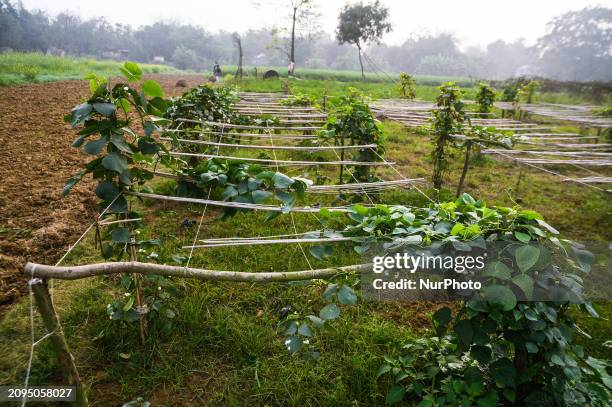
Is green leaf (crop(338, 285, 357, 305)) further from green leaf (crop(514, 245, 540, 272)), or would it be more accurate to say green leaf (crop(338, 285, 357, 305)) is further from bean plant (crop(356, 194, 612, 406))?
green leaf (crop(514, 245, 540, 272))

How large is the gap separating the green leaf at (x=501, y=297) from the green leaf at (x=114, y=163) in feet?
5.41

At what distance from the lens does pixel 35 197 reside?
3.73 m

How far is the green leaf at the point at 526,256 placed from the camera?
1.11 m

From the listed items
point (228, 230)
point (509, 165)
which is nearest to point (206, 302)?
point (228, 230)

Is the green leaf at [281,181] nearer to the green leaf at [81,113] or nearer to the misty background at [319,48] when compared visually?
the green leaf at [81,113]

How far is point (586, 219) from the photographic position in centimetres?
406

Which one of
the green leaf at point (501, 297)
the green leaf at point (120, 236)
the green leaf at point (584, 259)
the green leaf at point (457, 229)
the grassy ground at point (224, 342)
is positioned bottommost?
the grassy ground at point (224, 342)

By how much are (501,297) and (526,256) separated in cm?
17

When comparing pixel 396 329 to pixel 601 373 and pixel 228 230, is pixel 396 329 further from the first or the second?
pixel 228 230

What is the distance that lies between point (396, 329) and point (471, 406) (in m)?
0.83

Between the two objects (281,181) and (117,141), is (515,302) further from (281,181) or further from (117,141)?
(117,141)

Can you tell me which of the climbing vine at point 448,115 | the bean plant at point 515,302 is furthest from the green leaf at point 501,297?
the climbing vine at point 448,115

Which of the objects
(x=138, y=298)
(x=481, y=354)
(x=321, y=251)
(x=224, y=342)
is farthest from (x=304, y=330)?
(x=138, y=298)

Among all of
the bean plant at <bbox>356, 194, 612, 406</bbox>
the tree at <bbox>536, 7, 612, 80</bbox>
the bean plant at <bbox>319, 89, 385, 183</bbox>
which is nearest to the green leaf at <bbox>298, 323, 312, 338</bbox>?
the bean plant at <bbox>356, 194, 612, 406</bbox>
